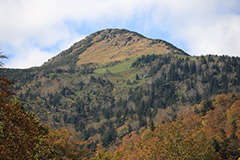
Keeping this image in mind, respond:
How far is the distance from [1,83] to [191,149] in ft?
128

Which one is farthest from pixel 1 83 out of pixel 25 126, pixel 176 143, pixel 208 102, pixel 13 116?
pixel 208 102

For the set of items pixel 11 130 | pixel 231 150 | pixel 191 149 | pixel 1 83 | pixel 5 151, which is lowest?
pixel 231 150

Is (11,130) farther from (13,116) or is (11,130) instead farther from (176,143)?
(176,143)

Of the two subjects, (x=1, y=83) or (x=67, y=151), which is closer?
(x=1, y=83)

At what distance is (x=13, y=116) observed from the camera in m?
23.7

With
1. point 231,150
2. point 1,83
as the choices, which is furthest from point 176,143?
point 231,150

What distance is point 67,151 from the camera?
133 ft

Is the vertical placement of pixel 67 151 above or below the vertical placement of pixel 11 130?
below

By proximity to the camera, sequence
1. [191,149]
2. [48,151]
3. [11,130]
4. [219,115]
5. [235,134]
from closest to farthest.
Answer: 1. [11,130]
2. [48,151]
3. [191,149]
4. [235,134]
5. [219,115]

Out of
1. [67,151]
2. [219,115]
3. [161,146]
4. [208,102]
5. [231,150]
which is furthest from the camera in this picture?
[208,102]

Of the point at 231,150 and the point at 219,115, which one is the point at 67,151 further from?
the point at 219,115

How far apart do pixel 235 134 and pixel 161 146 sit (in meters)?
83.0

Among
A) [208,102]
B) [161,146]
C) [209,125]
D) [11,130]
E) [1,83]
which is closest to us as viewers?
[1,83]

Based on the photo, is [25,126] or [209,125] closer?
[25,126]
